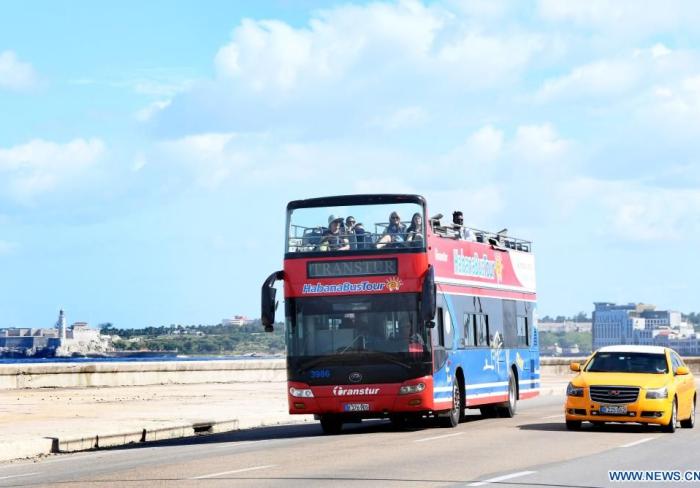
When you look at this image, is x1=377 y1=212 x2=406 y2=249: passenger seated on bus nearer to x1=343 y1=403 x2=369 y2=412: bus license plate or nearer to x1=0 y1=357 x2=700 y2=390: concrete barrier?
x1=343 y1=403 x2=369 y2=412: bus license plate

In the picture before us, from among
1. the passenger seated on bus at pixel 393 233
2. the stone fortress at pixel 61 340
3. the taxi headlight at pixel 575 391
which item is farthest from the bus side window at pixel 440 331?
the stone fortress at pixel 61 340

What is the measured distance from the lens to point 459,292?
28.3 metres

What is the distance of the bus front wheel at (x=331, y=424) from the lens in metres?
26.4

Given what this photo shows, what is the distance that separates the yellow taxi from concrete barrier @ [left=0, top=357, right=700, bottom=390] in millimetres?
21344

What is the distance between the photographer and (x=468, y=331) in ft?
94.3

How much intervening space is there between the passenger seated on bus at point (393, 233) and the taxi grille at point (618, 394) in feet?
14.9

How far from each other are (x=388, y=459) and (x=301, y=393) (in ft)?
21.4

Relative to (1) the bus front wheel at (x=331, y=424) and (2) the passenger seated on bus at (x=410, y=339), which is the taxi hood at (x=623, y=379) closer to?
(2) the passenger seated on bus at (x=410, y=339)

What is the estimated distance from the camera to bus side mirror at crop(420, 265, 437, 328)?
81.8 feet

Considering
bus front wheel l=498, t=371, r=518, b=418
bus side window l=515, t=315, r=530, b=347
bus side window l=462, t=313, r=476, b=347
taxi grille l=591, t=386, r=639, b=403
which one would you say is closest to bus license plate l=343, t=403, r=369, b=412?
bus side window l=462, t=313, r=476, b=347

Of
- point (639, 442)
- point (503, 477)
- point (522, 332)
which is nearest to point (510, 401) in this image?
point (522, 332)

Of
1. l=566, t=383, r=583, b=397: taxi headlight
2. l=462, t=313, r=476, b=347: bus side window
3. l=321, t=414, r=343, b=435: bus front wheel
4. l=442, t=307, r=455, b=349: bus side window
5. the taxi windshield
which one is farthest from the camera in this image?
l=462, t=313, r=476, b=347: bus side window

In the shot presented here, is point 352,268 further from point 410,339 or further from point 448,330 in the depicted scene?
point 448,330

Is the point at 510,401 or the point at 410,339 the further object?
the point at 510,401
